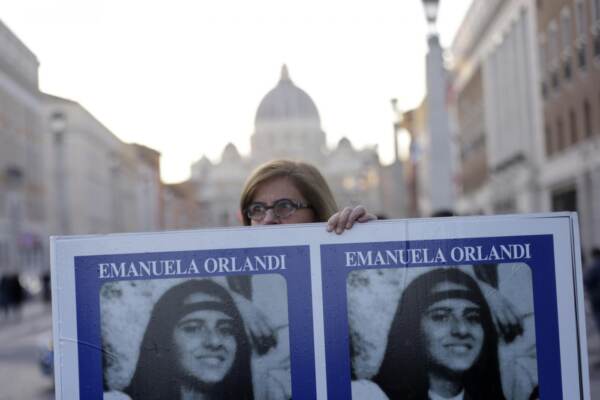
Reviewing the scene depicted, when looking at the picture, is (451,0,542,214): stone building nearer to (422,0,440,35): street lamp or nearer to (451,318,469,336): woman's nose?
(422,0,440,35): street lamp

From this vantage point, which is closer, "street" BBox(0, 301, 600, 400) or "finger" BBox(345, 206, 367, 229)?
"finger" BBox(345, 206, 367, 229)

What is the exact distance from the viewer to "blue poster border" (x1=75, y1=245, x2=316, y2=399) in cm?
339

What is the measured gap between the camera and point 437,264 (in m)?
3.42

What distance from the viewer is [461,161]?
7900 centimetres

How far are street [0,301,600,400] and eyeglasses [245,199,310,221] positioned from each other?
7674 millimetres

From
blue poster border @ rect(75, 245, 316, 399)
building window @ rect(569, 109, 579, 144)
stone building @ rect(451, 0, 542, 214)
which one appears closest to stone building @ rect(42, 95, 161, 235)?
stone building @ rect(451, 0, 542, 214)

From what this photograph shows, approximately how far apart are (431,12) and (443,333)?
17248mm

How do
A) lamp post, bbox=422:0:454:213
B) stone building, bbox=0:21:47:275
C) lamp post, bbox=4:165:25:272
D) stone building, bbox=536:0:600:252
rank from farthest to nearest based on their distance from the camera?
stone building, bbox=0:21:47:275, lamp post, bbox=4:165:25:272, stone building, bbox=536:0:600:252, lamp post, bbox=422:0:454:213

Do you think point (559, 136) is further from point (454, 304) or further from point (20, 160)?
point (454, 304)

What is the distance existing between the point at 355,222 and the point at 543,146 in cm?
4225

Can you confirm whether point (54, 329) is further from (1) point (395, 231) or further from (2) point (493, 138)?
(2) point (493, 138)

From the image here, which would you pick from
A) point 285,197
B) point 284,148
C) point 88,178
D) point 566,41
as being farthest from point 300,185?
point 284,148

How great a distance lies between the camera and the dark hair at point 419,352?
3373 millimetres

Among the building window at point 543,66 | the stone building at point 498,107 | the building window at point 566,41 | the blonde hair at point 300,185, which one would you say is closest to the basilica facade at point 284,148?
the stone building at point 498,107
